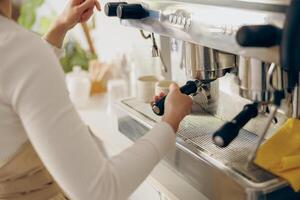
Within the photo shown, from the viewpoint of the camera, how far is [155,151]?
63 centimetres

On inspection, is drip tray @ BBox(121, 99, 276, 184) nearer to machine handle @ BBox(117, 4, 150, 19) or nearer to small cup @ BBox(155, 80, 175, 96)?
small cup @ BBox(155, 80, 175, 96)

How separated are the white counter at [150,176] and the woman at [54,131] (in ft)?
0.38

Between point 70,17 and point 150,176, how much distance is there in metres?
0.35

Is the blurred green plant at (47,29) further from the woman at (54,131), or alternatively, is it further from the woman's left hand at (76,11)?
the woman at (54,131)

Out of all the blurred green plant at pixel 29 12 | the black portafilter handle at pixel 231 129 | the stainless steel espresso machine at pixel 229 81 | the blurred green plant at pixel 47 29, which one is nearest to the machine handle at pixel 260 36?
the stainless steel espresso machine at pixel 229 81

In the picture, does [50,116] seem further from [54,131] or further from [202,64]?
[202,64]

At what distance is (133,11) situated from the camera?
0.78m

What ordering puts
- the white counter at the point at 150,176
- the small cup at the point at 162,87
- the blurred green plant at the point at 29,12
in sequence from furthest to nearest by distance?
the blurred green plant at the point at 29,12, the small cup at the point at 162,87, the white counter at the point at 150,176

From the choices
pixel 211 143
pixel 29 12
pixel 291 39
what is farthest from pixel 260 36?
pixel 29 12

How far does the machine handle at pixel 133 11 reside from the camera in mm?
781

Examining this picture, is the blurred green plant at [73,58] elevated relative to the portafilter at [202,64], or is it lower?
lower

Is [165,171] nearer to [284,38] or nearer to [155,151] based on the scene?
[155,151]

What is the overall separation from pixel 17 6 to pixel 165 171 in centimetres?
158

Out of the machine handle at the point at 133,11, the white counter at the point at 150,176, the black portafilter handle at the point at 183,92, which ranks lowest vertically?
the white counter at the point at 150,176
